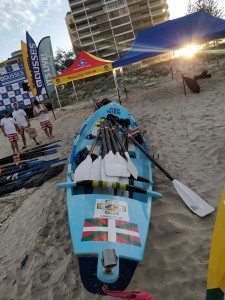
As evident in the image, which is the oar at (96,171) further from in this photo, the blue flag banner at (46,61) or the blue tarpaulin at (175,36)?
the blue flag banner at (46,61)

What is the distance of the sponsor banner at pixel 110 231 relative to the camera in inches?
99.1

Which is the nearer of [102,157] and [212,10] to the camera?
[102,157]

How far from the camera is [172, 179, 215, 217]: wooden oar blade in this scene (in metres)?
3.25

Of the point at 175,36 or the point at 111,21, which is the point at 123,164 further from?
the point at 111,21

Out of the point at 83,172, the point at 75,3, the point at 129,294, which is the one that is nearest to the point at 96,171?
the point at 83,172

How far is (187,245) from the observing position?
281cm

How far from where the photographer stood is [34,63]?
1147cm

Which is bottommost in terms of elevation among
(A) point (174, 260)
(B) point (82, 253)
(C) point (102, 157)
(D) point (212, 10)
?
(A) point (174, 260)

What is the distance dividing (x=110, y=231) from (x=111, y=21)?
5936 centimetres

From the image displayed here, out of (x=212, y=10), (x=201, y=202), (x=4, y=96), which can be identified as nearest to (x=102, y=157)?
(x=201, y=202)

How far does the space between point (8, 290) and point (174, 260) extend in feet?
5.97

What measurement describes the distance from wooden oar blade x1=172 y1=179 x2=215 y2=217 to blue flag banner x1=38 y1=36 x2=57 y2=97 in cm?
984

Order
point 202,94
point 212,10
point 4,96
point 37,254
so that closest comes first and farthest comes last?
point 37,254 < point 202,94 < point 4,96 < point 212,10

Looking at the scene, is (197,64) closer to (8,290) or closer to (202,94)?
(202,94)
